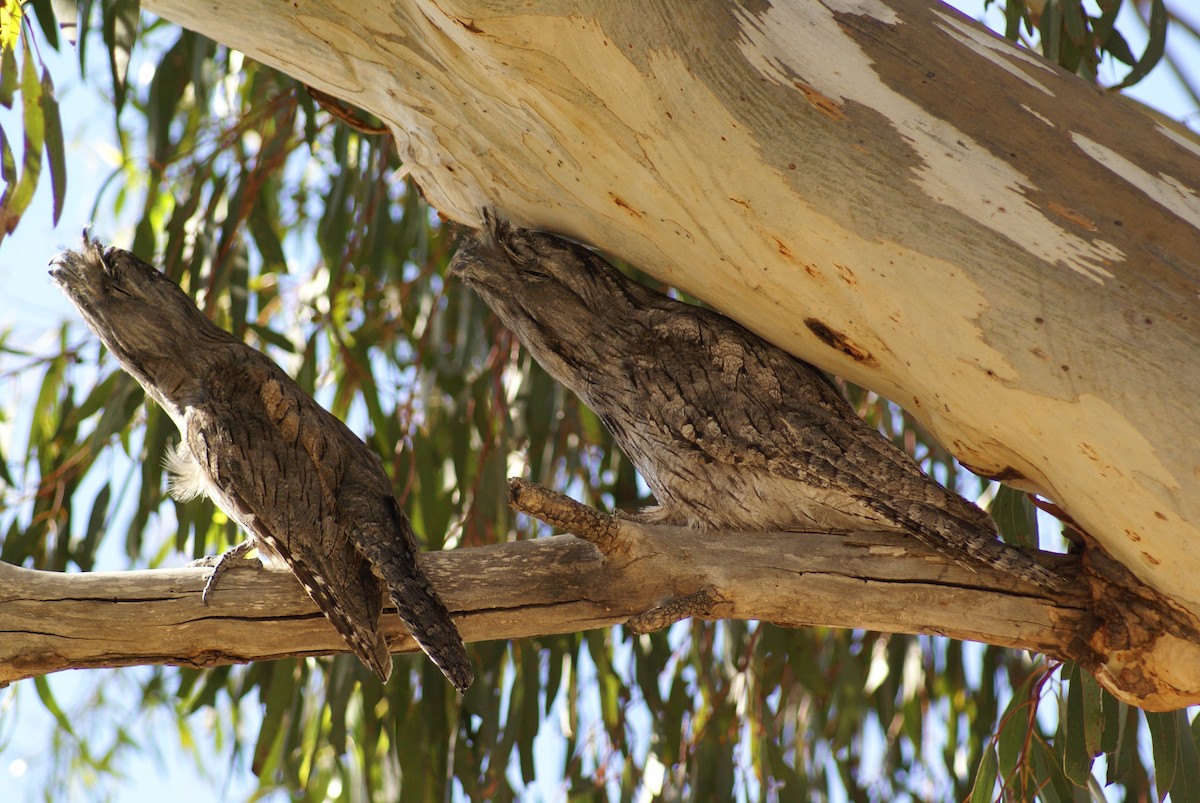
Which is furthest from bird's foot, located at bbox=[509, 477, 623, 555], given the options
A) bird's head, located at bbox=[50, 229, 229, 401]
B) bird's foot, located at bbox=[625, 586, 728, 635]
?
bird's head, located at bbox=[50, 229, 229, 401]

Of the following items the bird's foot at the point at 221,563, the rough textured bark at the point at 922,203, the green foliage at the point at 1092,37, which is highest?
the green foliage at the point at 1092,37

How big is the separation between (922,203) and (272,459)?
3.69ft

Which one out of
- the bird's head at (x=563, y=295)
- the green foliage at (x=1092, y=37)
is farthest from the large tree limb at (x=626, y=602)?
the green foliage at (x=1092, y=37)

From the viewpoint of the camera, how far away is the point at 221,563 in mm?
1812

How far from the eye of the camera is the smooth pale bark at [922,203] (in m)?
1.47

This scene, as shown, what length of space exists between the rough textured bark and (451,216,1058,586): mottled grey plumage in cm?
9

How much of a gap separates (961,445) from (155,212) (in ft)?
9.36

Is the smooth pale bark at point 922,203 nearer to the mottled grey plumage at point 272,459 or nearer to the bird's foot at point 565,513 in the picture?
the bird's foot at point 565,513

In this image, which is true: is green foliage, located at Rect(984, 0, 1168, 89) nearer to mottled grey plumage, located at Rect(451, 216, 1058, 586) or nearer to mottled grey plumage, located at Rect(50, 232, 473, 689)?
mottled grey plumage, located at Rect(451, 216, 1058, 586)

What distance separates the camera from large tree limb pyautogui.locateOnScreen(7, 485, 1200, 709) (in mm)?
1668

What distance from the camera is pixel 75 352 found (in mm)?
3236

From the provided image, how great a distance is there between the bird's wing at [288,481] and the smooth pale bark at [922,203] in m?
0.65

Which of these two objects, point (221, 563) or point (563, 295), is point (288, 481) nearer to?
point (221, 563)

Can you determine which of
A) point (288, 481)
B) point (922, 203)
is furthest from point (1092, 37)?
point (288, 481)
